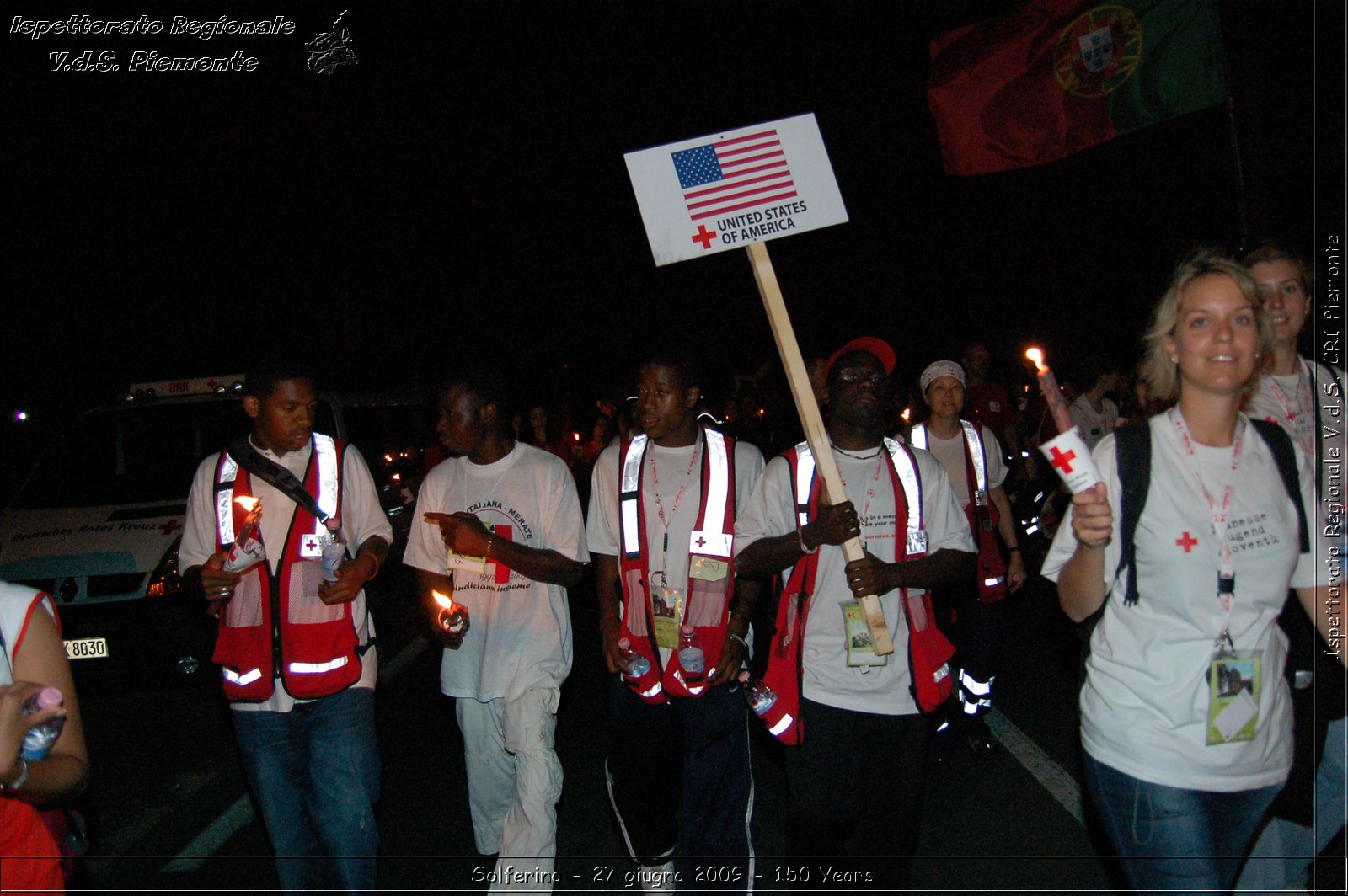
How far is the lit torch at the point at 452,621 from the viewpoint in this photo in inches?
161

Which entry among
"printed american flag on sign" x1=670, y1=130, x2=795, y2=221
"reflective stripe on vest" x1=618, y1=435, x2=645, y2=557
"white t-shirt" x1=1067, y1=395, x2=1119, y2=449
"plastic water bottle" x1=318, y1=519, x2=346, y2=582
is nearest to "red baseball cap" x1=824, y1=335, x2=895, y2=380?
"printed american flag on sign" x1=670, y1=130, x2=795, y2=221

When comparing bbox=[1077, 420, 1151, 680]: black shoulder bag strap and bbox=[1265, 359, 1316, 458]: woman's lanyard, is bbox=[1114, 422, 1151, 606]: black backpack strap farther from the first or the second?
bbox=[1265, 359, 1316, 458]: woman's lanyard

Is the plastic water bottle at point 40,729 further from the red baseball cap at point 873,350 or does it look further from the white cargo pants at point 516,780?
the red baseball cap at point 873,350

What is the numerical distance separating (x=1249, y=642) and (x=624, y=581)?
2.31 m

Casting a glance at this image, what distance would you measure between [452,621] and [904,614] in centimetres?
189

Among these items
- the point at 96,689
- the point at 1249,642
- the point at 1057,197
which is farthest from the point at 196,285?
the point at 1057,197

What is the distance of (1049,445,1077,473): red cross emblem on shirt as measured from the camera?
2.55 m

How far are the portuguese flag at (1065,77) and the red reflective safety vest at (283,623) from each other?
26.6ft

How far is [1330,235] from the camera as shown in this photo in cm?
483

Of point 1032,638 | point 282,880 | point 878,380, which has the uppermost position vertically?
point 878,380

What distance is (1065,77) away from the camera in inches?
362

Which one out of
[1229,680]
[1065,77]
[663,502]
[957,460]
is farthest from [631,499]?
[1065,77]

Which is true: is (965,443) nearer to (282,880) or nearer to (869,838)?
(869,838)

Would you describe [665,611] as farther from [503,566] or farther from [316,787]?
[316,787]
